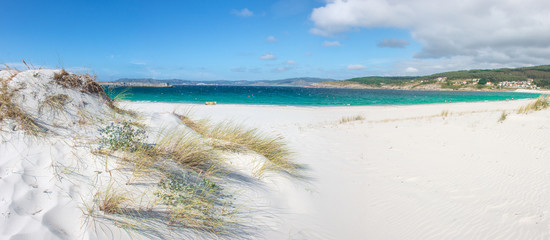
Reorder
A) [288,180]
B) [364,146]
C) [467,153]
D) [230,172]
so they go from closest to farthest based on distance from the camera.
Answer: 1. [230,172]
2. [288,180]
3. [467,153]
4. [364,146]

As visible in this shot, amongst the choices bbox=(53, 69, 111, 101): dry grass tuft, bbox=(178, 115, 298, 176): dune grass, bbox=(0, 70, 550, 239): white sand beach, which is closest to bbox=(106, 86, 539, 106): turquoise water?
bbox=(53, 69, 111, 101): dry grass tuft

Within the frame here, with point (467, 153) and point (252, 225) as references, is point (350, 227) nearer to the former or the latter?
point (252, 225)

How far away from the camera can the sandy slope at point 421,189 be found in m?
3.49

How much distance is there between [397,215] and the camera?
3955 mm

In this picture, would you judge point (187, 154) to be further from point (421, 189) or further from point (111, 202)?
point (421, 189)

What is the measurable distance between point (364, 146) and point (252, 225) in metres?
6.13

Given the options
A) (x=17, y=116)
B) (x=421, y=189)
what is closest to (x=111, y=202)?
(x=17, y=116)

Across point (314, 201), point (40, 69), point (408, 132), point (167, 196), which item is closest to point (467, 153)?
point (408, 132)

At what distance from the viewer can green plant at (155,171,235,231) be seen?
2494 millimetres

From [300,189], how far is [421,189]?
2412 millimetres

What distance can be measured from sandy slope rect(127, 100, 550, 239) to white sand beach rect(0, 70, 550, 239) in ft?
0.07

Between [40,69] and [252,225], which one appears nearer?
[252,225]

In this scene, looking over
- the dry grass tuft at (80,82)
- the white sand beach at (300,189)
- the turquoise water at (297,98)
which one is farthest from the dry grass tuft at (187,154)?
the turquoise water at (297,98)

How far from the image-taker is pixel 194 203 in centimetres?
268
